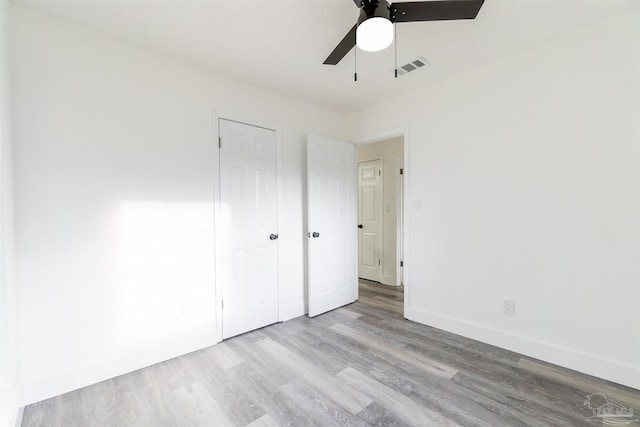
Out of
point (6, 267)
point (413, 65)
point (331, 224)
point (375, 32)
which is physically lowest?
point (6, 267)

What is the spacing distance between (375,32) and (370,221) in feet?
11.8

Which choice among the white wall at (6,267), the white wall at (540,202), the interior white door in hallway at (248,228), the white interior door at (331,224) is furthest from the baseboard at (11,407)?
the white wall at (540,202)

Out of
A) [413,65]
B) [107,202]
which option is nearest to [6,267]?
[107,202]

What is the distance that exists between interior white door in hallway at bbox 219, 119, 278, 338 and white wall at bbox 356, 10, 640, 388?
5.34 ft

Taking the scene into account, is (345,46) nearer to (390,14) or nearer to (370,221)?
(390,14)

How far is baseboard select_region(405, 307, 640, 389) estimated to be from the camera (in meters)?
1.92

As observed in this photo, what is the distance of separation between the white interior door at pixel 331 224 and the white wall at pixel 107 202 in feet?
3.68

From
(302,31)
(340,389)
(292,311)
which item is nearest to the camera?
(340,389)

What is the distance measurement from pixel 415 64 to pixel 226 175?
6.75 feet

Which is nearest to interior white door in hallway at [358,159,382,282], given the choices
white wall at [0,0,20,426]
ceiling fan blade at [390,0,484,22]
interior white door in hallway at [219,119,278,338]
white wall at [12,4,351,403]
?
interior white door in hallway at [219,119,278,338]

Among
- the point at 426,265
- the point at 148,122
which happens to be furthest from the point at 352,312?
the point at 148,122

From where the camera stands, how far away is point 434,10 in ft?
4.82

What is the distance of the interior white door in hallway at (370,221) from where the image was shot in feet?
15.1

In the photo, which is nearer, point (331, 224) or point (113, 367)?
point (113, 367)
